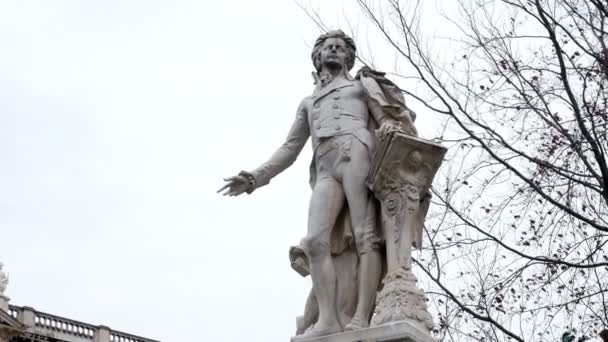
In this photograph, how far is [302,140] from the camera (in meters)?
9.34

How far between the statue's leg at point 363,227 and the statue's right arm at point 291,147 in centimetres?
80

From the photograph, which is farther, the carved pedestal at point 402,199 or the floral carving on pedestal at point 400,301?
the carved pedestal at point 402,199

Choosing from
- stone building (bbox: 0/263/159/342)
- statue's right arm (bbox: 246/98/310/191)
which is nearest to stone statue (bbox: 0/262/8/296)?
stone building (bbox: 0/263/159/342)

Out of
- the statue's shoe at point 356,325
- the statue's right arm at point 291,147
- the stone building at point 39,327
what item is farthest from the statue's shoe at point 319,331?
the stone building at point 39,327

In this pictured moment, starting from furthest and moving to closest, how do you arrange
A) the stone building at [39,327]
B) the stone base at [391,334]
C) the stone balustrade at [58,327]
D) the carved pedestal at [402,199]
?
the stone balustrade at [58,327]
the stone building at [39,327]
the carved pedestal at [402,199]
the stone base at [391,334]

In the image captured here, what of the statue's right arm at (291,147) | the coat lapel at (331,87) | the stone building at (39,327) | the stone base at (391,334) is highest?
the stone building at (39,327)

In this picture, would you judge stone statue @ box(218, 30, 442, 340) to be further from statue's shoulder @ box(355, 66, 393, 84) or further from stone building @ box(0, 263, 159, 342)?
stone building @ box(0, 263, 159, 342)

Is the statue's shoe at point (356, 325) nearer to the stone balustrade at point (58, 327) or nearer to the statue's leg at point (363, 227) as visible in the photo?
the statue's leg at point (363, 227)

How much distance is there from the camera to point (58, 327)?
3644cm

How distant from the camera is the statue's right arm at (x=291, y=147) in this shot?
9.16 metres

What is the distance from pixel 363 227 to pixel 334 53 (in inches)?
66.1

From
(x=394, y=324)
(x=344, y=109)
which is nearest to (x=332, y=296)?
(x=394, y=324)

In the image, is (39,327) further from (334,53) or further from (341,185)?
(341,185)

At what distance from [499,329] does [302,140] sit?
5.01 meters
